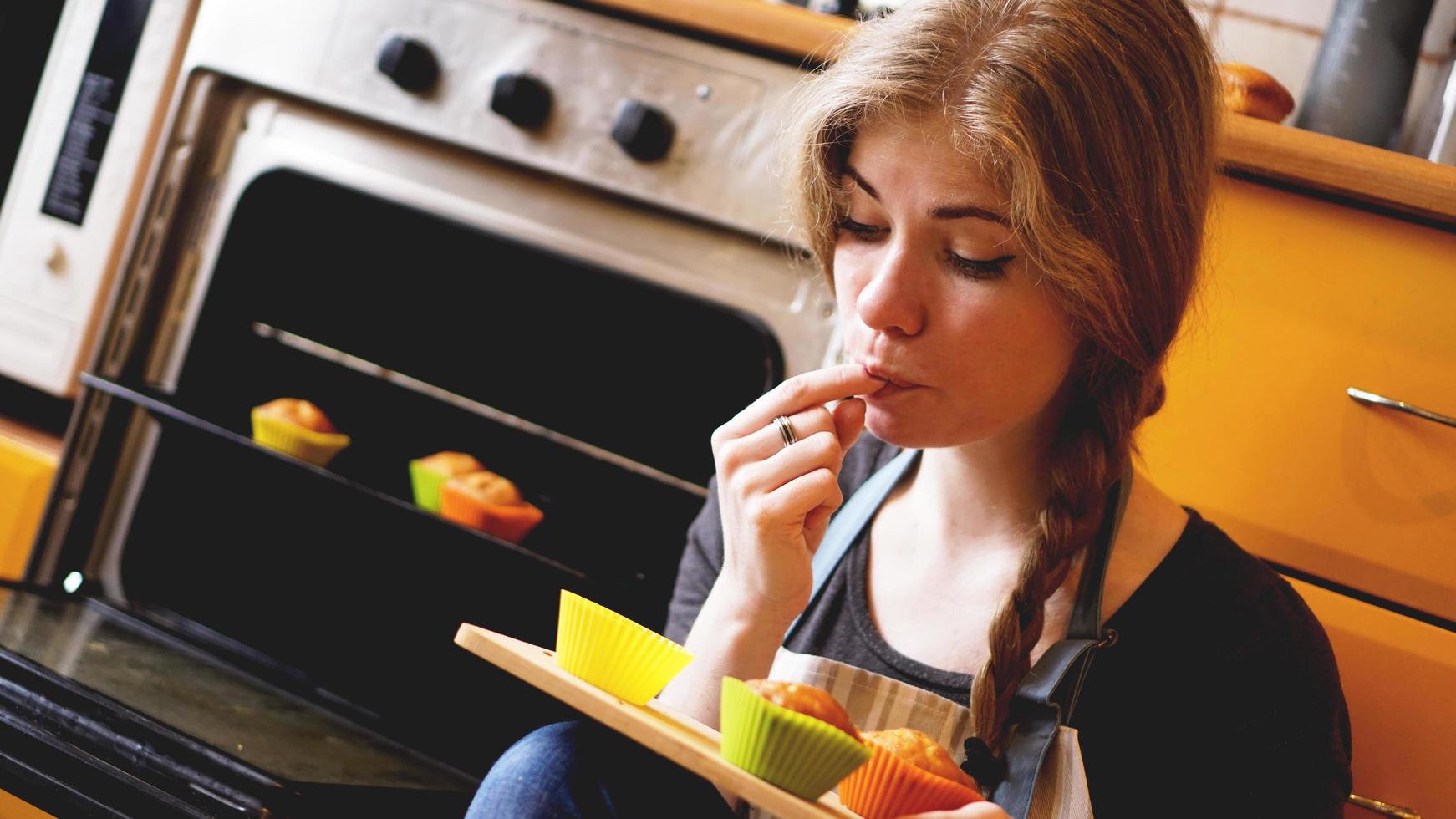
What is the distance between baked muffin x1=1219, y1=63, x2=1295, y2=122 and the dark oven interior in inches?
20.6

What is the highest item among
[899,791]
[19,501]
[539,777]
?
[899,791]

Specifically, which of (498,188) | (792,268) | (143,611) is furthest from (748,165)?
(143,611)

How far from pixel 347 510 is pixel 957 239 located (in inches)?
35.1

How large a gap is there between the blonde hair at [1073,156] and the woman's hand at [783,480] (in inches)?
5.9

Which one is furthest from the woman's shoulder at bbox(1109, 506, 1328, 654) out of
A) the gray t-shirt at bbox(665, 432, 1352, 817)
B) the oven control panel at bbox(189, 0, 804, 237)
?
the oven control panel at bbox(189, 0, 804, 237)

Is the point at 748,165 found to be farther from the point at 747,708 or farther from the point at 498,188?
the point at 747,708

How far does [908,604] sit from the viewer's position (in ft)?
3.39

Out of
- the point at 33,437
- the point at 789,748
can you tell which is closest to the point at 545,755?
the point at 789,748

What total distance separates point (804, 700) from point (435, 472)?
74cm

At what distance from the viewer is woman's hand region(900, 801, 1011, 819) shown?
0.65 metres

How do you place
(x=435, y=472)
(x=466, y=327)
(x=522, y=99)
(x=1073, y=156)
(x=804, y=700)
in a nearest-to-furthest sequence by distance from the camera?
(x=804, y=700), (x=1073, y=156), (x=522, y=99), (x=435, y=472), (x=466, y=327)

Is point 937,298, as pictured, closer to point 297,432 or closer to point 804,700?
point 804,700

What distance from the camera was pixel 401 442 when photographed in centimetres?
152

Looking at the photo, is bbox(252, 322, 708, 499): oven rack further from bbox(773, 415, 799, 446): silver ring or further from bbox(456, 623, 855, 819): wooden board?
bbox(456, 623, 855, 819): wooden board
